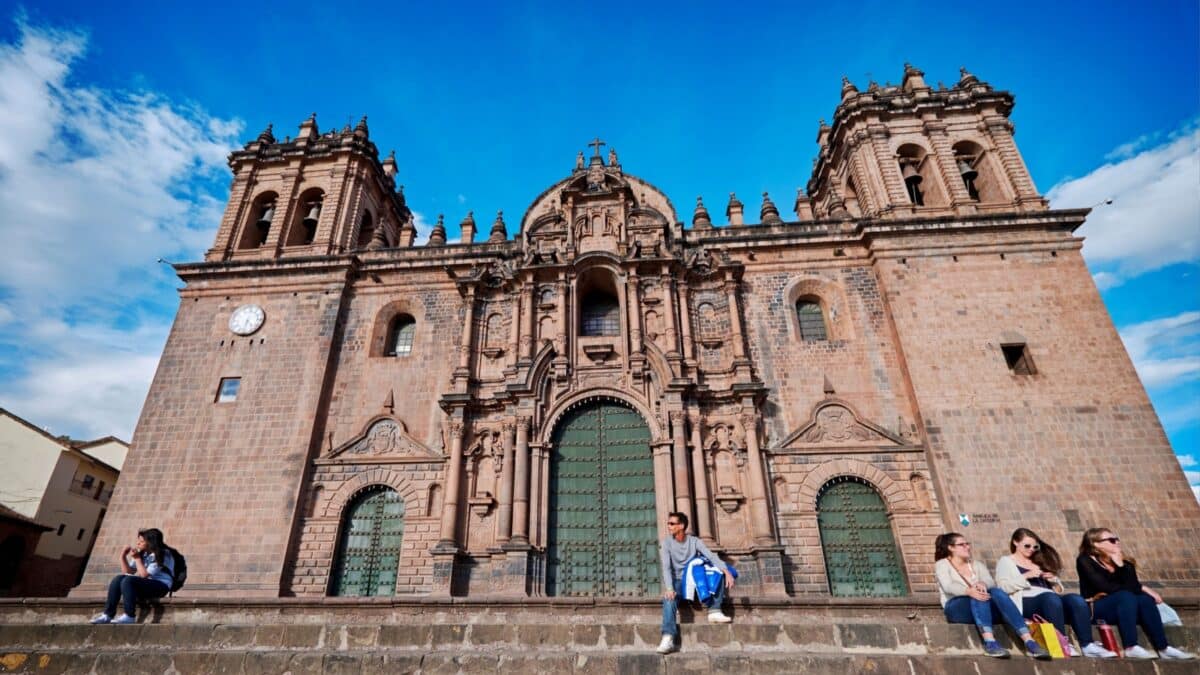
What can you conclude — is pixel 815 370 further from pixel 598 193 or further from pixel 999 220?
pixel 598 193

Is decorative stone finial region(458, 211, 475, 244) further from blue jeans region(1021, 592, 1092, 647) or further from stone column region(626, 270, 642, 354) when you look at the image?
blue jeans region(1021, 592, 1092, 647)

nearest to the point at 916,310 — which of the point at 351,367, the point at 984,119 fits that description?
the point at 984,119

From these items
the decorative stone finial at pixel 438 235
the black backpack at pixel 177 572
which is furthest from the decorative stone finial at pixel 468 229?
the black backpack at pixel 177 572

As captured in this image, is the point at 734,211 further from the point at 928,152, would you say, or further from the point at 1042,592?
the point at 1042,592

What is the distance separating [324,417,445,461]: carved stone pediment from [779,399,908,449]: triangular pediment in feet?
27.7

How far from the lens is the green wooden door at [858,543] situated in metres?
12.1

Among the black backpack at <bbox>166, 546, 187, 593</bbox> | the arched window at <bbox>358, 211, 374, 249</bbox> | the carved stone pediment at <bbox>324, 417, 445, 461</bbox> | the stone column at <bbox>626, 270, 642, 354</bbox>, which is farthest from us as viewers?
the arched window at <bbox>358, 211, 374, 249</bbox>

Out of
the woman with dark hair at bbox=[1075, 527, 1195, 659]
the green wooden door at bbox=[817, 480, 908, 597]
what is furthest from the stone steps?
the green wooden door at bbox=[817, 480, 908, 597]

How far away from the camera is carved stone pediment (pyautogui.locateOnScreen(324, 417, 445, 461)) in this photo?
13.9m

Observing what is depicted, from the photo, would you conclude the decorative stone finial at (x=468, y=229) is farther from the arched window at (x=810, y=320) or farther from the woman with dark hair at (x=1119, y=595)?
the woman with dark hair at (x=1119, y=595)

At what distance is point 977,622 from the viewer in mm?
5555

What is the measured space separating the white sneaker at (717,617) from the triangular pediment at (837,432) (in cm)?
756

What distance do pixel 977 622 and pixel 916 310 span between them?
10497mm

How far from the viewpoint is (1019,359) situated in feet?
45.9
